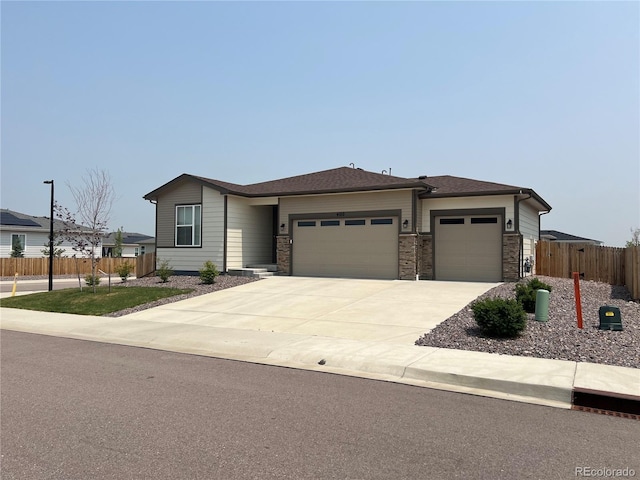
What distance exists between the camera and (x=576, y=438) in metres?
4.90

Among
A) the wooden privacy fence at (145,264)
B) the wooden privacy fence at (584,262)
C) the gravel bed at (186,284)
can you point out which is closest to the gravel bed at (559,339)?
the wooden privacy fence at (584,262)

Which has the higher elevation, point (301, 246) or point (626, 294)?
point (301, 246)

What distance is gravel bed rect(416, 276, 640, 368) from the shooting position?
833 centimetres

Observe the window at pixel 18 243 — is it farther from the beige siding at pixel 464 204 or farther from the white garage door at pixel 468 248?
the white garage door at pixel 468 248

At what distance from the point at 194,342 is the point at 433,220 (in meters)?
12.9

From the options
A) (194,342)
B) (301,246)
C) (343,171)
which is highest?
(343,171)

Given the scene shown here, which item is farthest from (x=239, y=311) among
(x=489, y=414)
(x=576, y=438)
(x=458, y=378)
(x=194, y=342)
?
(x=576, y=438)

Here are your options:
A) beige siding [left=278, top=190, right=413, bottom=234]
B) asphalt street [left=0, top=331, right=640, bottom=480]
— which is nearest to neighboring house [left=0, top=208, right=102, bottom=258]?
beige siding [left=278, top=190, right=413, bottom=234]

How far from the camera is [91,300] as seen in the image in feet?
54.2

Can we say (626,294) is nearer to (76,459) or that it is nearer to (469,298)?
(469,298)

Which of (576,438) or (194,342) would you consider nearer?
(576,438)

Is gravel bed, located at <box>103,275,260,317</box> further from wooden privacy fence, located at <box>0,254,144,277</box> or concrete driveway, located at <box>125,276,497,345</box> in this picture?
wooden privacy fence, located at <box>0,254,144,277</box>

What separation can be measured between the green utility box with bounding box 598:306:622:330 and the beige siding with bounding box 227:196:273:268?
1588cm

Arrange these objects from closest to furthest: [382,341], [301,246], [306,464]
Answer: [306,464]
[382,341]
[301,246]
